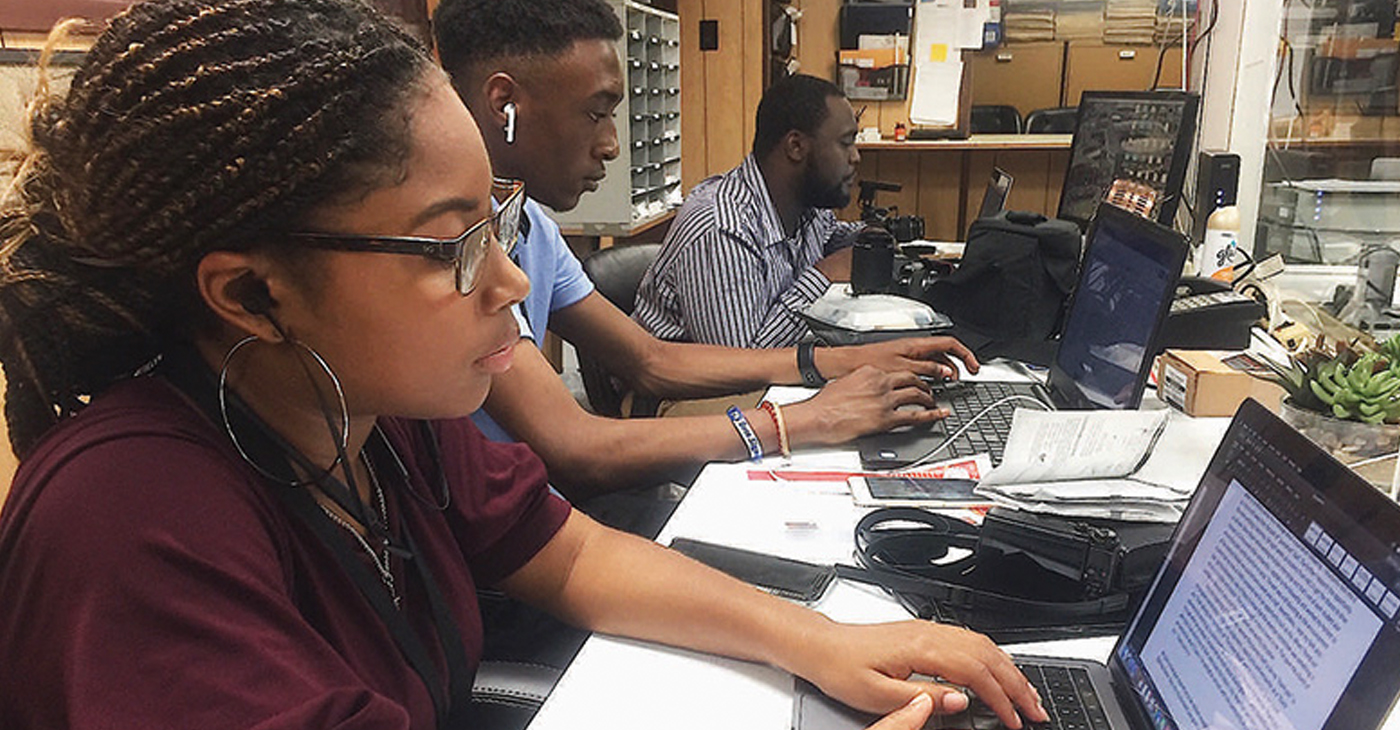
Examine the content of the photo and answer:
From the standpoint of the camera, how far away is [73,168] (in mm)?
695

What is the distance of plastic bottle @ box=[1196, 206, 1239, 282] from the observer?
208 centimetres

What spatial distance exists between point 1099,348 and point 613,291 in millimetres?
1235

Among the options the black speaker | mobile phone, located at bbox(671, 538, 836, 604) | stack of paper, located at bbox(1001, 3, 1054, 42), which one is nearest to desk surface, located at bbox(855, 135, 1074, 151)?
stack of paper, located at bbox(1001, 3, 1054, 42)

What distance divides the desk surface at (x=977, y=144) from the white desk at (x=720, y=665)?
3.90 metres

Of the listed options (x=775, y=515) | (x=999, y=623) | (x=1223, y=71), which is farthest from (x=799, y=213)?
(x=999, y=623)

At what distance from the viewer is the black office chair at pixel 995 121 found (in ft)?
19.2

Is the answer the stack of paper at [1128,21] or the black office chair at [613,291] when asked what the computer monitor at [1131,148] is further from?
the stack of paper at [1128,21]

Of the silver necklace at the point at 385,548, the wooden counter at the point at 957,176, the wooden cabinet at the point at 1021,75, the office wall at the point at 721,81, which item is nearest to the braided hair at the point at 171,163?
the silver necklace at the point at 385,548

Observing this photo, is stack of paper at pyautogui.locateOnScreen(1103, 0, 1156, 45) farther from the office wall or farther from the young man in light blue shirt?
the young man in light blue shirt

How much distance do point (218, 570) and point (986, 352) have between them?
1500 millimetres

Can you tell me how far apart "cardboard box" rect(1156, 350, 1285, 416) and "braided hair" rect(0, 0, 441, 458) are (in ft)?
4.10

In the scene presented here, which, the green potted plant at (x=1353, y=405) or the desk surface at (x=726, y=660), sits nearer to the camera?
the desk surface at (x=726, y=660)

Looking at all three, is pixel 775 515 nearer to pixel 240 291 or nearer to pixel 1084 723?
pixel 1084 723

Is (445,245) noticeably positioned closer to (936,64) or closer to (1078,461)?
(1078,461)
